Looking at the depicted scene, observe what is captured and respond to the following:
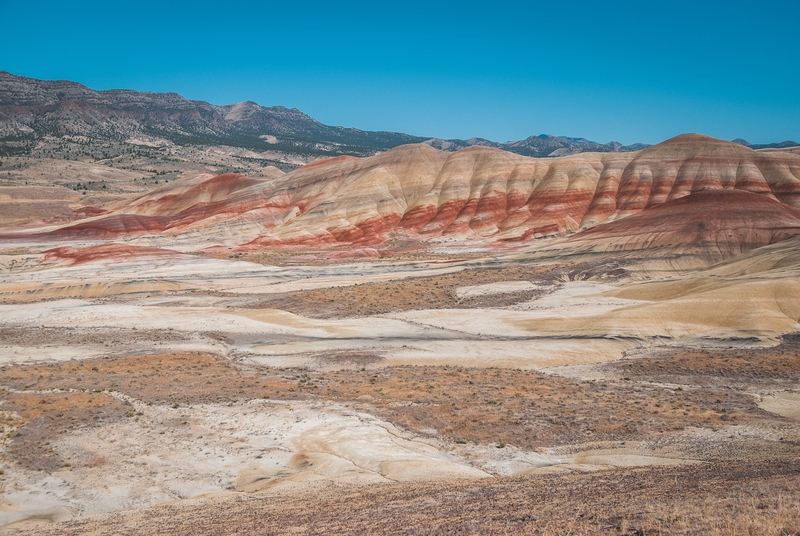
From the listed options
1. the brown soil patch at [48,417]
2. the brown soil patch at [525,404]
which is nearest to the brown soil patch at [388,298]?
the brown soil patch at [525,404]

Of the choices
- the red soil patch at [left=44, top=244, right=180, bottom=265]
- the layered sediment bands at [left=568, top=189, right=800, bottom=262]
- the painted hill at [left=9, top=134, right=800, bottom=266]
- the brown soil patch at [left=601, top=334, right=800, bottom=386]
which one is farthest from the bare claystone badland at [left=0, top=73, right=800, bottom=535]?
the painted hill at [left=9, top=134, right=800, bottom=266]

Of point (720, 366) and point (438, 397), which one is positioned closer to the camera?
point (438, 397)

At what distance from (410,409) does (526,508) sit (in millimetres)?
12878

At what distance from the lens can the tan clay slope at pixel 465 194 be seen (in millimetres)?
104312

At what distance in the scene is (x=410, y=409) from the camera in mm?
25547

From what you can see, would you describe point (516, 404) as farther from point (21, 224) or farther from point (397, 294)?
point (21, 224)

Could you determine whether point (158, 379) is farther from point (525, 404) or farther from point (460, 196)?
point (460, 196)

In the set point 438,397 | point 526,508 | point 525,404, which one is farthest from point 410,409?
point 526,508

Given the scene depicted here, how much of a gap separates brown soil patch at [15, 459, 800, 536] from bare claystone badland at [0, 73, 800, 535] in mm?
88

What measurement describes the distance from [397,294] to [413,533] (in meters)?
43.8

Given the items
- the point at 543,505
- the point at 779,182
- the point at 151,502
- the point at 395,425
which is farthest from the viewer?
the point at 779,182

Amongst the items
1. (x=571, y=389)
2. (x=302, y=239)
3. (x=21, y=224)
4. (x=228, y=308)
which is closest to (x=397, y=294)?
(x=228, y=308)

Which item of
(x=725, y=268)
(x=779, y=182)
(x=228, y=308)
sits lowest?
(x=228, y=308)

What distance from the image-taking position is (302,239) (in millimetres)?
103688
